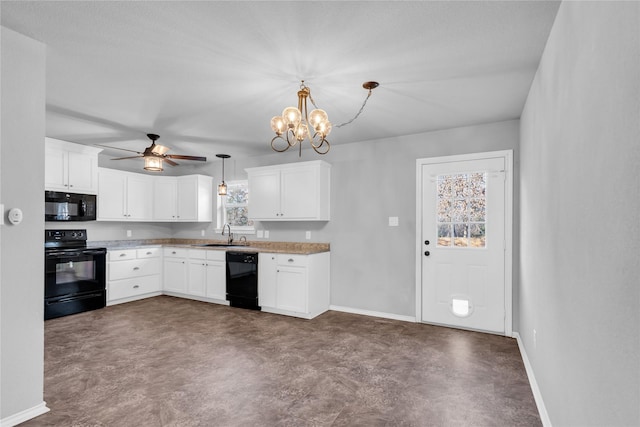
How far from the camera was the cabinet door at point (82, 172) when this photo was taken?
4.71 meters

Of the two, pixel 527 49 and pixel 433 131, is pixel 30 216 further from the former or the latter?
pixel 433 131

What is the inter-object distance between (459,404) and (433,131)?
296 centimetres

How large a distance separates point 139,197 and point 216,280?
84.4 inches

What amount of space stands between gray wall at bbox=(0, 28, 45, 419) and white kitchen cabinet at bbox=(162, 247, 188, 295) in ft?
10.9

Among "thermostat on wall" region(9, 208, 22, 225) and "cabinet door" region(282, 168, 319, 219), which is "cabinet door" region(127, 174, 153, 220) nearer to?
"cabinet door" region(282, 168, 319, 219)

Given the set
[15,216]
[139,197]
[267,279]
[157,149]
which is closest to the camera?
[15,216]

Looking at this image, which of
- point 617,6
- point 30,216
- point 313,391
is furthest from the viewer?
point 313,391

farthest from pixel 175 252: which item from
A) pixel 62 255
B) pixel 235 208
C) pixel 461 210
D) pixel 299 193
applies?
pixel 461 210

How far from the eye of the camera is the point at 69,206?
4727 millimetres

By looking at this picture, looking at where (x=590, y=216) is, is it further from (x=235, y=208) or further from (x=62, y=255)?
(x=62, y=255)

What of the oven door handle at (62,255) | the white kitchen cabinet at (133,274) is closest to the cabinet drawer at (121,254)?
the white kitchen cabinet at (133,274)

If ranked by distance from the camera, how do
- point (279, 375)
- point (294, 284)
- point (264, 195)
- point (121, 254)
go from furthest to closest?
point (121, 254) < point (264, 195) < point (294, 284) < point (279, 375)

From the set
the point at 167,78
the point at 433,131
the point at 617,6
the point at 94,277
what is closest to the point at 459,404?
the point at 617,6

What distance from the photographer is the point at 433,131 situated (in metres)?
4.11
